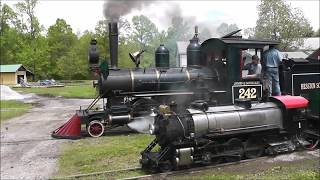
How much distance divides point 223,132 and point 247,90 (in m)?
2.23

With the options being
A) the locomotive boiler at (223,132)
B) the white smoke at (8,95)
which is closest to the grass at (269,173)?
the locomotive boiler at (223,132)

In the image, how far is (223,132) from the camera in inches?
346

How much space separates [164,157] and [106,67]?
17.6ft

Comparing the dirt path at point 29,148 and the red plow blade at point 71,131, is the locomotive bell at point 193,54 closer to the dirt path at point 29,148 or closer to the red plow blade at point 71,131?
the red plow blade at point 71,131

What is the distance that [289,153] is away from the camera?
9930mm

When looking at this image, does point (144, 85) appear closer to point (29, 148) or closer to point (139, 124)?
Answer: point (139, 124)

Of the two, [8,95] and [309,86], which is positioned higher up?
[309,86]

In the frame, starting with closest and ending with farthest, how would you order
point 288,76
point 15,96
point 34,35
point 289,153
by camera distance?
point 289,153 < point 288,76 < point 15,96 < point 34,35

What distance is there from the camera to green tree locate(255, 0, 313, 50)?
39000 millimetres

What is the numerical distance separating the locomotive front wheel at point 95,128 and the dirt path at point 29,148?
1151 mm

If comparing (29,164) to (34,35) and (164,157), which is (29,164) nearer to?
(164,157)

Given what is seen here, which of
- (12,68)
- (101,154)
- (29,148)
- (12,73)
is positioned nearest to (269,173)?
(101,154)

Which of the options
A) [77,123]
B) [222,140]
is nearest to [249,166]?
[222,140]

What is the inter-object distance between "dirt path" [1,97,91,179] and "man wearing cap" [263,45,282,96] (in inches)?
249
